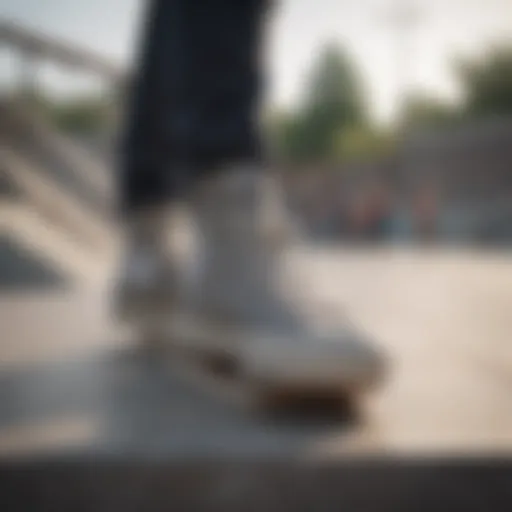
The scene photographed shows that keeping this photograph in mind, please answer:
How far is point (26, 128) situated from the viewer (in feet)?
5.27

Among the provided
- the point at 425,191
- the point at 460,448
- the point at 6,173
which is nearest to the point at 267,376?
the point at 460,448

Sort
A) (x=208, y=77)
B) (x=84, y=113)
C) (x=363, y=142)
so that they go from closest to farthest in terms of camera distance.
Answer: (x=208, y=77)
(x=84, y=113)
(x=363, y=142)

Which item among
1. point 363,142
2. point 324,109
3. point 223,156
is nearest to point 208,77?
point 223,156

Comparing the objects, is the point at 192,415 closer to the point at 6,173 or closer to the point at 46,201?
the point at 6,173

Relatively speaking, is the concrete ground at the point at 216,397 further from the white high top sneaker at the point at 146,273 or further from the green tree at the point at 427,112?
the green tree at the point at 427,112

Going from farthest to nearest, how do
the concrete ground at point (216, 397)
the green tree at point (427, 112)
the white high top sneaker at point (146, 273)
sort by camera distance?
the white high top sneaker at point (146, 273) < the green tree at point (427, 112) < the concrete ground at point (216, 397)

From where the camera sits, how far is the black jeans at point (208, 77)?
789 mm

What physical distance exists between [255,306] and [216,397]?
8 cm

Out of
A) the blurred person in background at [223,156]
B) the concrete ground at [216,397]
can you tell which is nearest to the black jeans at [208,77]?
→ the blurred person in background at [223,156]

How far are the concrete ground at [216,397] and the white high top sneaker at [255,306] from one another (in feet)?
0.09

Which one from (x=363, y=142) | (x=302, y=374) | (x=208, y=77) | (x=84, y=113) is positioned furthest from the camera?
(x=363, y=142)

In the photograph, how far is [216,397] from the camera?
2.45 feet

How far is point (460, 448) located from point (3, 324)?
1.85 ft

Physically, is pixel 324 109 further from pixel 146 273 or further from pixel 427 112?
pixel 146 273
